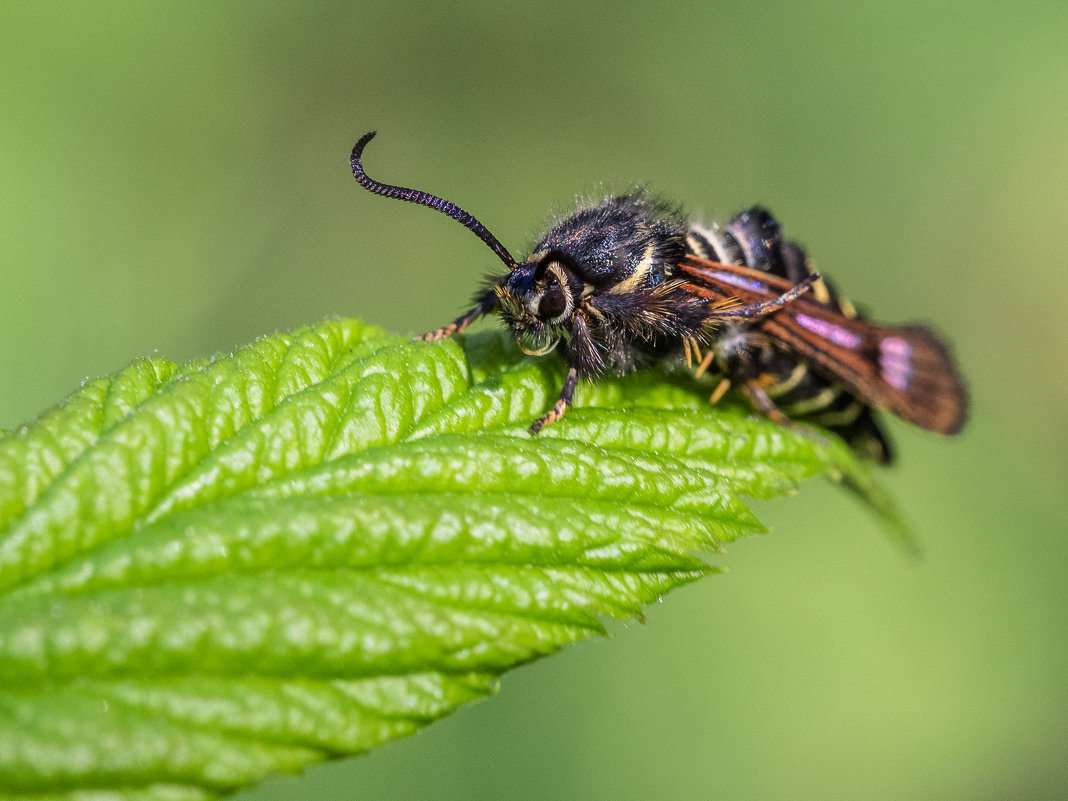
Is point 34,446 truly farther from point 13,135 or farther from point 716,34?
point 716,34

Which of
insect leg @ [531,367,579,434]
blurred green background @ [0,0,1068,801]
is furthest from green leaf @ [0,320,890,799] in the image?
blurred green background @ [0,0,1068,801]

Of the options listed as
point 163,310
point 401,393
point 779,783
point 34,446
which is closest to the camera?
point 34,446

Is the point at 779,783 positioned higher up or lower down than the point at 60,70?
lower down

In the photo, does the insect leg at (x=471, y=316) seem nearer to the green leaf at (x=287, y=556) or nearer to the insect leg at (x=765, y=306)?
the green leaf at (x=287, y=556)

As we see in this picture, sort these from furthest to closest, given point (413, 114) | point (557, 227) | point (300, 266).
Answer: point (413, 114), point (300, 266), point (557, 227)

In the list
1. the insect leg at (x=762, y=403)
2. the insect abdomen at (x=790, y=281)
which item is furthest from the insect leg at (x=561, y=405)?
the insect leg at (x=762, y=403)

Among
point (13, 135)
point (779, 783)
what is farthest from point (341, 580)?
point (13, 135)

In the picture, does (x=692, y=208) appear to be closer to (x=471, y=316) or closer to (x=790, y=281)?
(x=790, y=281)

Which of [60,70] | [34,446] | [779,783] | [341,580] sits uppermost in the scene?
[60,70]
